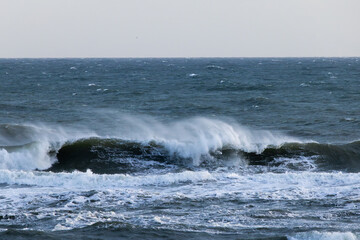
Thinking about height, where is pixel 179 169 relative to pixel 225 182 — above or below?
below

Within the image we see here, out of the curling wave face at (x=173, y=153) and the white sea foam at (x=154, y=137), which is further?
the white sea foam at (x=154, y=137)

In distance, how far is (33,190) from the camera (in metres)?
13.5

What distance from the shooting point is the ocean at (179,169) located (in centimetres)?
1055

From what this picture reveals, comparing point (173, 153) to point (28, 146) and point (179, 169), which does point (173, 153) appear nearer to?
point (179, 169)

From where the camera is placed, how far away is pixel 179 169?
1734 centimetres

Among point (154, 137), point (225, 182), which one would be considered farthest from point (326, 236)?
point (154, 137)

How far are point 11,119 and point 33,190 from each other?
1400 centimetres

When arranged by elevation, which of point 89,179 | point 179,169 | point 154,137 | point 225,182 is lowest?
point 179,169

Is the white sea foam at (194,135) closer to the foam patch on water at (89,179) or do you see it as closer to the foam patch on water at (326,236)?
the foam patch on water at (89,179)

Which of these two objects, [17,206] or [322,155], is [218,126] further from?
[17,206]

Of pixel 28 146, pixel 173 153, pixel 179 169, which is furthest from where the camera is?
pixel 173 153

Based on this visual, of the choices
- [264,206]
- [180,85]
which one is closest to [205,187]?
[264,206]

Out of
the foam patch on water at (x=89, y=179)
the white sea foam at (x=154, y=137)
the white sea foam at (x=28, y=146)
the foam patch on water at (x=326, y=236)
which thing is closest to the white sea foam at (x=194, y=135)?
the white sea foam at (x=154, y=137)

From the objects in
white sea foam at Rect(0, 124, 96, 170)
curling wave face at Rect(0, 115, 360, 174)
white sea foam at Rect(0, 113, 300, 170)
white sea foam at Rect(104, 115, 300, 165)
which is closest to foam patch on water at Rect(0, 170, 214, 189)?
curling wave face at Rect(0, 115, 360, 174)
